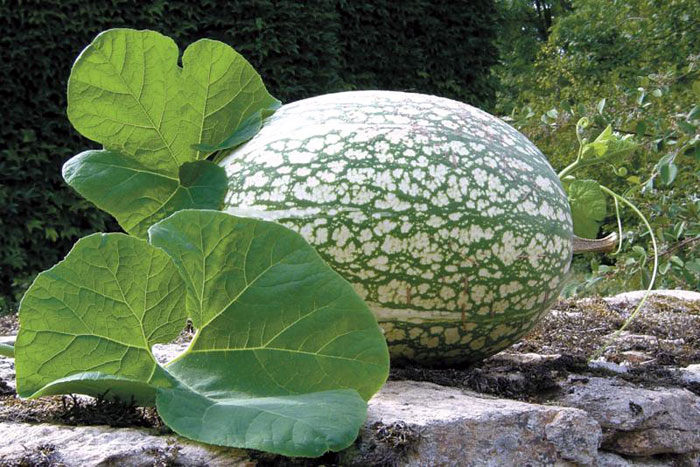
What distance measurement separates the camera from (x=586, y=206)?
218 centimetres

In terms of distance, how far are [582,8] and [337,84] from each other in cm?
963

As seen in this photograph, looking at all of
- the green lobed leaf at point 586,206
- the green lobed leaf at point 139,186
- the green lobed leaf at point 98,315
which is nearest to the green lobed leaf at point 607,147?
the green lobed leaf at point 586,206

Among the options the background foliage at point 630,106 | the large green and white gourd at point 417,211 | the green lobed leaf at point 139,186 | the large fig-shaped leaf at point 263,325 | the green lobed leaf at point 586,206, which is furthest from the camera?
the background foliage at point 630,106

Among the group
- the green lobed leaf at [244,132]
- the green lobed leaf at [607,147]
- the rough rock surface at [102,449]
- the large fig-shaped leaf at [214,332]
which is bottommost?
the rough rock surface at [102,449]

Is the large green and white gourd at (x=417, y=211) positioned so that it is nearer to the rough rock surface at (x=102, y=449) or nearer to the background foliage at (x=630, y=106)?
the rough rock surface at (x=102, y=449)

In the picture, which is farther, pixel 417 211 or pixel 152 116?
pixel 152 116

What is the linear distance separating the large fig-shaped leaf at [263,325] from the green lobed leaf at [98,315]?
54 mm

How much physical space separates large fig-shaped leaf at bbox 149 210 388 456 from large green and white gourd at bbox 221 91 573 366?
14.1 inches

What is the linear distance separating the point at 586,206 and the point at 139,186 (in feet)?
4.36

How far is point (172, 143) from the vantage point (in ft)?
5.92

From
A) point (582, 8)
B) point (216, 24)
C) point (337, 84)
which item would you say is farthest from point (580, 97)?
A: point (582, 8)

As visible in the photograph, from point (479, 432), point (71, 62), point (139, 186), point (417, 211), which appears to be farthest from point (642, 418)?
point (71, 62)

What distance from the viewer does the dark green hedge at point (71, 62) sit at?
4.58 m

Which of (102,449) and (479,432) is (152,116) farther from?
(479,432)
